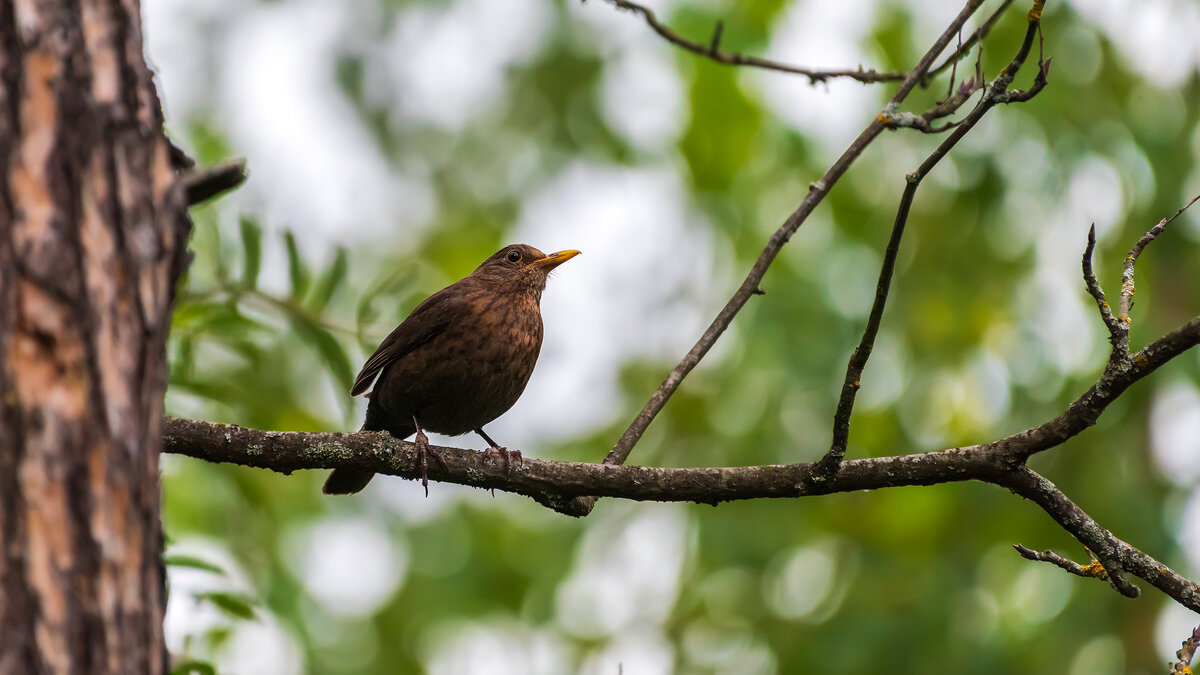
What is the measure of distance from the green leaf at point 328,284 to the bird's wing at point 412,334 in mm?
902

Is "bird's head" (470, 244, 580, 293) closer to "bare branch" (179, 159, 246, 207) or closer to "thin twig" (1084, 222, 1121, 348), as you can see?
"thin twig" (1084, 222, 1121, 348)

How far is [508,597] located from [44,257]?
304 inches

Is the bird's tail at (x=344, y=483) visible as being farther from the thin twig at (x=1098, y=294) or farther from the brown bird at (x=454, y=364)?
the thin twig at (x=1098, y=294)

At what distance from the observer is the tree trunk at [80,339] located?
Result: 4.83ft

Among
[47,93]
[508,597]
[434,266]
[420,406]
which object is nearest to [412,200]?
[434,266]

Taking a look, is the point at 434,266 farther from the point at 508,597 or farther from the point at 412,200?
the point at 508,597

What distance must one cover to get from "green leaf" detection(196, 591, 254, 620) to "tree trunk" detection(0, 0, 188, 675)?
1.76 metres

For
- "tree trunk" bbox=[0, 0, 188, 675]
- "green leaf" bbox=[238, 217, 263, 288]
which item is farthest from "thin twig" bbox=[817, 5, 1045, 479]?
"green leaf" bbox=[238, 217, 263, 288]

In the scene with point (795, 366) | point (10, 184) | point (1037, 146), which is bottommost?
point (10, 184)

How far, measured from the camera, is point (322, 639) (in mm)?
9406

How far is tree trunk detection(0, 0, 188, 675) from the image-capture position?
1.47 m

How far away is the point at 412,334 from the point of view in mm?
4953

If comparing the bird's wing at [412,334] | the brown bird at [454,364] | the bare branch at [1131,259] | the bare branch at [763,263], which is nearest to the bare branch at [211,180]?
the bare branch at [763,263]

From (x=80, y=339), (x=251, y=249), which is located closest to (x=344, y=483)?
(x=251, y=249)
